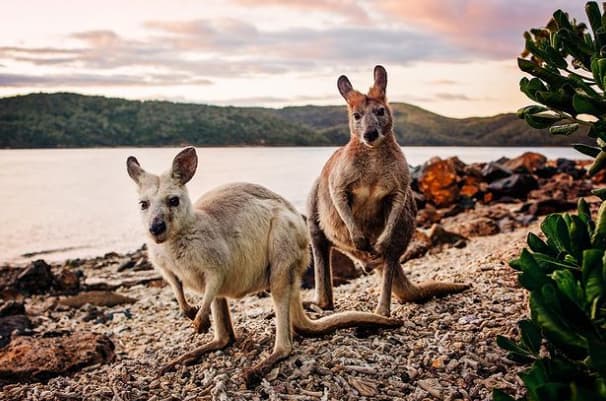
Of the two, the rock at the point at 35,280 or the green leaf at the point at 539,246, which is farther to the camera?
the rock at the point at 35,280

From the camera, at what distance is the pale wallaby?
13.9 ft

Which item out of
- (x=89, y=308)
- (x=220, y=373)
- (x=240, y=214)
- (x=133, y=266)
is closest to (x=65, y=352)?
(x=220, y=373)

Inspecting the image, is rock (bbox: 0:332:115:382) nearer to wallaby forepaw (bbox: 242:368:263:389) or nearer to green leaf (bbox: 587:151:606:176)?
wallaby forepaw (bbox: 242:368:263:389)

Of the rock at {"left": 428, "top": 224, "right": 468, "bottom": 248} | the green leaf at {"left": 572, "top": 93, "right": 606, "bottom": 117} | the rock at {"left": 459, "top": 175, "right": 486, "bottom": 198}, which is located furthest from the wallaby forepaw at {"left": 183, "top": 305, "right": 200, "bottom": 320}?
the rock at {"left": 459, "top": 175, "right": 486, "bottom": 198}

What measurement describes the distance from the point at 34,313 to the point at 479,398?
6.77 metres

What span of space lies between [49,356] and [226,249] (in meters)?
1.96

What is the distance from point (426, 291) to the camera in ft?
18.4

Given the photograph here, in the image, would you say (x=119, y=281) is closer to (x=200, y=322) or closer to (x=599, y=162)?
(x=200, y=322)

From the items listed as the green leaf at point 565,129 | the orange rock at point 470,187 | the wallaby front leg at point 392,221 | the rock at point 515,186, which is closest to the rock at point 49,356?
→ the wallaby front leg at point 392,221

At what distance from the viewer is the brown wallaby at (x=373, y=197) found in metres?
5.24

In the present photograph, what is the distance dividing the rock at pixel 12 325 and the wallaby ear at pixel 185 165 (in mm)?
3729

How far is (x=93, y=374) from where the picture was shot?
16.5ft

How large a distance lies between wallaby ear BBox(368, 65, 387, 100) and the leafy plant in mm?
2637

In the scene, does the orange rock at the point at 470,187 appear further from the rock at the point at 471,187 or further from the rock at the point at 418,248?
the rock at the point at 418,248
